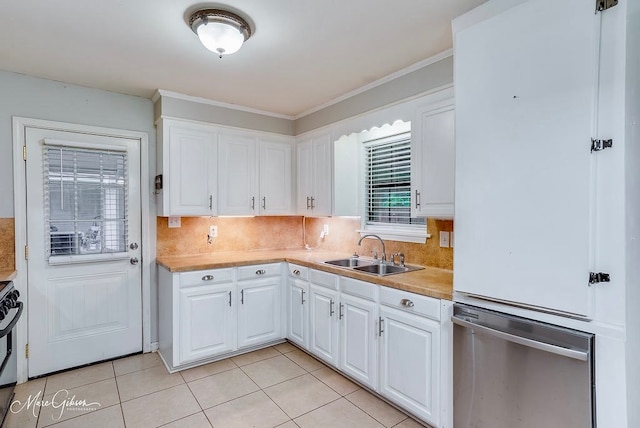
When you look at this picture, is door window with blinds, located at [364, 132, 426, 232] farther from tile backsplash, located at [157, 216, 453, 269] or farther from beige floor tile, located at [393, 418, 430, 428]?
beige floor tile, located at [393, 418, 430, 428]

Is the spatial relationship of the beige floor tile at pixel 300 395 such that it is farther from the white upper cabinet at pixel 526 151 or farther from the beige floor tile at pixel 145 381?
the white upper cabinet at pixel 526 151

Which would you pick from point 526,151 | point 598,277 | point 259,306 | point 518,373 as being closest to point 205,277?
point 259,306

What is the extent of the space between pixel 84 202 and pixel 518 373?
3.36m

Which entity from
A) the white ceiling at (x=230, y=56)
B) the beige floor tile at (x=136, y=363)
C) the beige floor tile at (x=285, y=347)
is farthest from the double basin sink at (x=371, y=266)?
the beige floor tile at (x=136, y=363)

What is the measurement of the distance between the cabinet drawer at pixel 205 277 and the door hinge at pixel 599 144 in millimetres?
2672

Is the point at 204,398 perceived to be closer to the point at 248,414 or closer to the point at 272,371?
the point at 248,414

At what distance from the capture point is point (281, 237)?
4.08 metres

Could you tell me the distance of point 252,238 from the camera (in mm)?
3854

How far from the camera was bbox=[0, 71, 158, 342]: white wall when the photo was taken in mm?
2633

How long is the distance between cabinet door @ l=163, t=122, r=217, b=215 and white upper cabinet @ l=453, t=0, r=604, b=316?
7.60ft

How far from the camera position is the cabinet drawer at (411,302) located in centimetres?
199

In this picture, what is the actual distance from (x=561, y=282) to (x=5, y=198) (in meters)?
3.71

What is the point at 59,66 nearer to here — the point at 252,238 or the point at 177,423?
the point at 252,238

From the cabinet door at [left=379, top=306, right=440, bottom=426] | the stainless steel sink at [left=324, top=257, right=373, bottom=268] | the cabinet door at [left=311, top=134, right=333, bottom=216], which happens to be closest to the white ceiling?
the cabinet door at [left=311, top=134, right=333, bottom=216]
